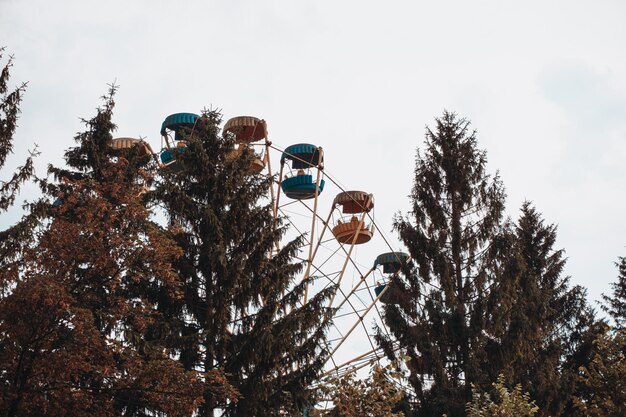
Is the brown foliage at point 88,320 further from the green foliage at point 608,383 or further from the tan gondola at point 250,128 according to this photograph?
the tan gondola at point 250,128

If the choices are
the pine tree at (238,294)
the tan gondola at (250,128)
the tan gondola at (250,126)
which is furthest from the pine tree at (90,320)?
the tan gondola at (250,126)

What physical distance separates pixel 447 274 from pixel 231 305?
6.41m

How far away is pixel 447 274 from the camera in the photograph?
19406 mm

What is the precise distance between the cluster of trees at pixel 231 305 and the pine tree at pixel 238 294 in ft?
0.12

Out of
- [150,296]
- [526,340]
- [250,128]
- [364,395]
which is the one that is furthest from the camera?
[250,128]

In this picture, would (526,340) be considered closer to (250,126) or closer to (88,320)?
(88,320)

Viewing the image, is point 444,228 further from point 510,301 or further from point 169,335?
point 169,335

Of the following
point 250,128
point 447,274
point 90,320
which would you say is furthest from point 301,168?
point 90,320

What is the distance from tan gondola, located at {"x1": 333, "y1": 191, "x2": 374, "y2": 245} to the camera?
30.2 m

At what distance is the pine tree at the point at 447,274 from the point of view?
18078 mm

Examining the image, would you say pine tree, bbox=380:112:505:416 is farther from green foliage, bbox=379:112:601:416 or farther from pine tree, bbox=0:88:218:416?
pine tree, bbox=0:88:218:416

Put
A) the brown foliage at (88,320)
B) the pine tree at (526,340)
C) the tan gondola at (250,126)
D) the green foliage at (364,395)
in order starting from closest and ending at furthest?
the brown foliage at (88,320) < the green foliage at (364,395) < the pine tree at (526,340) < the tan gondola at (250,126)

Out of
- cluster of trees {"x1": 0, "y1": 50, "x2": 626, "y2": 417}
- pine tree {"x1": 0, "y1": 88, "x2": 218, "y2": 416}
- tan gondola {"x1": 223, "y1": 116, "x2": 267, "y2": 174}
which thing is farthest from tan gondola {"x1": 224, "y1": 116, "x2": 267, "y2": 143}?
pine tree {"x1": 0, "y1": 88, "x2": 218, "y2": 416}

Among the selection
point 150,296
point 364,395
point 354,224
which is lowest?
point 364,395
